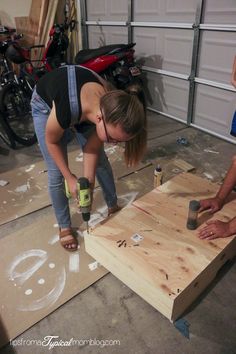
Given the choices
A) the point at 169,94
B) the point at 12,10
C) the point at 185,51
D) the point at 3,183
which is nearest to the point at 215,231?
the point at 3,183

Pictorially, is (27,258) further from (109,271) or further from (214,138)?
(214,138)

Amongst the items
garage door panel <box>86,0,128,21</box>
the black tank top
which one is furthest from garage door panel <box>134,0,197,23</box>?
the black tank top

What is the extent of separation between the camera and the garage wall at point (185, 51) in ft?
9.67

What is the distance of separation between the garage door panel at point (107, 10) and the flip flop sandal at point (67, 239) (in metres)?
3.36

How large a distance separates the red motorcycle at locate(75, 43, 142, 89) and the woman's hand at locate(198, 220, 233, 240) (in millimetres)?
2547

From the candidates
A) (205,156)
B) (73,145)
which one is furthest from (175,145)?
(73,145)

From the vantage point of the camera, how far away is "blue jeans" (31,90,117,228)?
145 centimetres

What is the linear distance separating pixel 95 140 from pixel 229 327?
1.08 meters

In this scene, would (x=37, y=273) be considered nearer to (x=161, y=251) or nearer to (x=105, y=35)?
(x=161, y=251)

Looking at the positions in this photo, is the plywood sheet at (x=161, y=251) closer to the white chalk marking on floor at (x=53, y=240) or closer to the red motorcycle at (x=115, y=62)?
the white chalk marking on floor at (x=53, y=240)

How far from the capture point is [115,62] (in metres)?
3.61

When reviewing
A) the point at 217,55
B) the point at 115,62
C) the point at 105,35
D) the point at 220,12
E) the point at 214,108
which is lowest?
the point at 214,108

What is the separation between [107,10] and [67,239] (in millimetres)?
3783

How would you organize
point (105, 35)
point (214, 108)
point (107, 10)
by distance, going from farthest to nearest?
point (105, 35)
point (107, 10)
point (214, 108)
